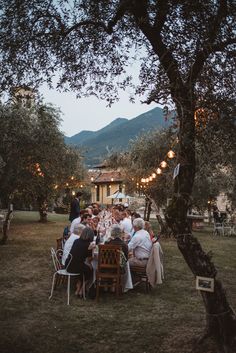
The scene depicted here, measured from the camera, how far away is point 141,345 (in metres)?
5.03

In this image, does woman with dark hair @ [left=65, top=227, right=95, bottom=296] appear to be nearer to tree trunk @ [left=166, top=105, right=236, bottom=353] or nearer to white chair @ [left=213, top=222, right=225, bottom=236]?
tree trunk @ [left=166, top=105, right=236, bottom=353]

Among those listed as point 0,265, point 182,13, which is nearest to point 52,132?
point 0,265

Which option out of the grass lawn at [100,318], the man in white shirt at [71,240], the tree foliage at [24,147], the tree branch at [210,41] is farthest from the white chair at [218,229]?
the tree branch at [210,41]

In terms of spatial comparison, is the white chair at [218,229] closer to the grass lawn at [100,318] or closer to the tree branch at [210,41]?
the grass lawn at [100,318]

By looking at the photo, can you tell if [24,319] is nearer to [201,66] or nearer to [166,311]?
[166,311]

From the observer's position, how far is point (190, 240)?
4.38 metres

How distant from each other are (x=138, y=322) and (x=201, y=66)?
A: 4.19 meters

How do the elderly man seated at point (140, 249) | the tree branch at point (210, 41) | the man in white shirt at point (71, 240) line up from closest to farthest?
the tree branch at point (210, 41) → the man in white shirt at point (71, 240) → the elderly man seated at point (140, 249)

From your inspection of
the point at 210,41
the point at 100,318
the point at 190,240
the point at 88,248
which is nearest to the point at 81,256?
the point at 88,248

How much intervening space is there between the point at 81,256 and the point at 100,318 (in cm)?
149

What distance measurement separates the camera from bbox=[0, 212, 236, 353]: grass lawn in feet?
16.4

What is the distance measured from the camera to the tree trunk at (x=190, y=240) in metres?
4.39

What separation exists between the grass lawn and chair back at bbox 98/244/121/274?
0.68 m

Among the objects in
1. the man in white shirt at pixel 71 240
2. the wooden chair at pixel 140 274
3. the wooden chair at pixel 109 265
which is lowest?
the wooden chair at pixel 140 274
